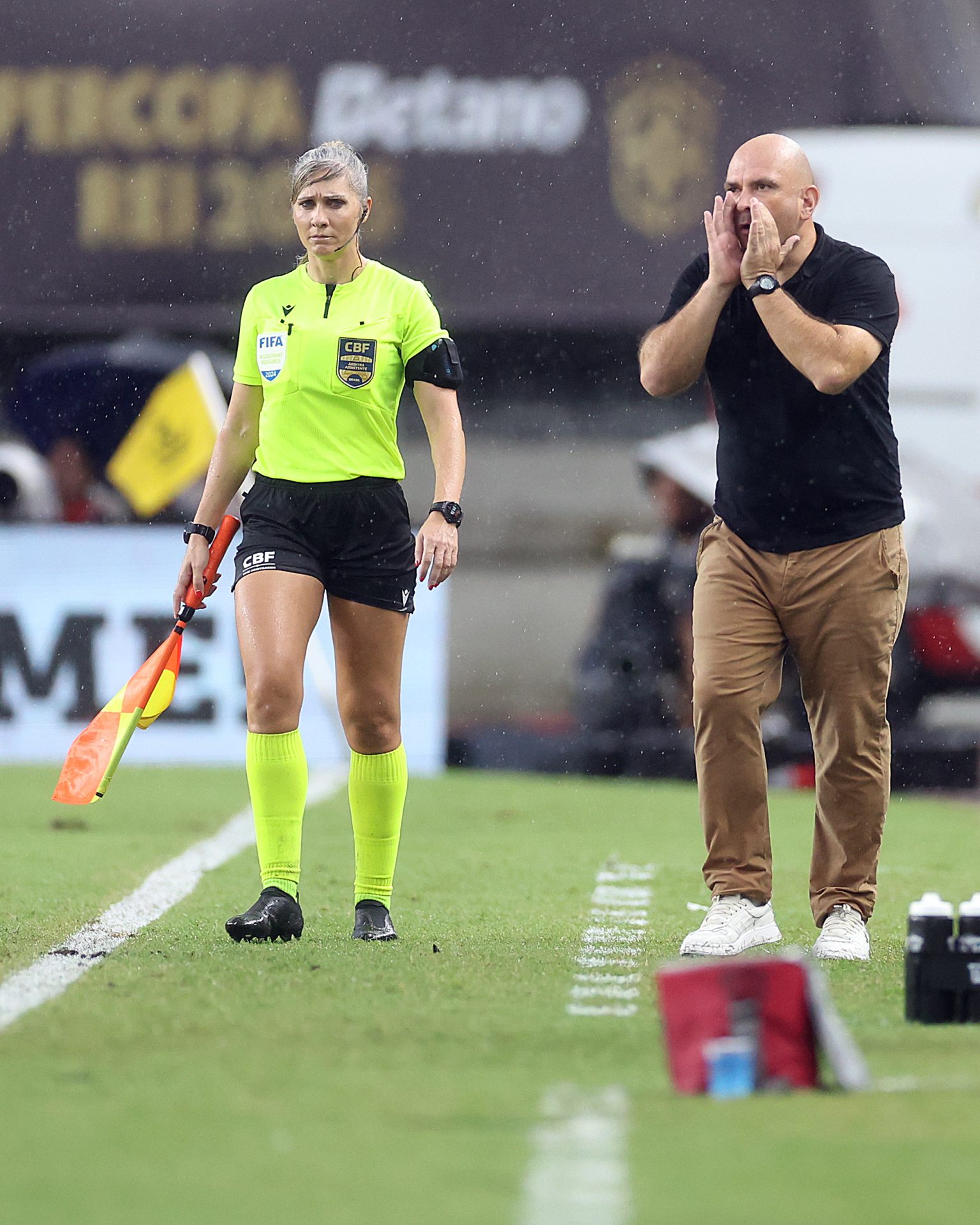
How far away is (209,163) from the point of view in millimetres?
10828

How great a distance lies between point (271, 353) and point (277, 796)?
1.03 metres

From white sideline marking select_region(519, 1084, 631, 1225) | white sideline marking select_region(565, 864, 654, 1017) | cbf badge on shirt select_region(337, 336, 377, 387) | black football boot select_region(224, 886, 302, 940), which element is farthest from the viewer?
cbf badge on shirt select_region(337, 336, 377, 387)

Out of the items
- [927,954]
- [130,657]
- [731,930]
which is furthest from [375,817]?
[130,657]

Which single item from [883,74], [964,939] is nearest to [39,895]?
[964,939]

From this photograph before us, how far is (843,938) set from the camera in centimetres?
468

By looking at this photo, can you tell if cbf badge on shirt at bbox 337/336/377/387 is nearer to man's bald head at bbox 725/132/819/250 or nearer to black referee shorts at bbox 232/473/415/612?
black referee shorts at bbox 232/473/415/612

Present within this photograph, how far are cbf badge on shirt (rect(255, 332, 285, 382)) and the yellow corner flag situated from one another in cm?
605

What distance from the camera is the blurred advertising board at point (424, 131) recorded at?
1060 cm

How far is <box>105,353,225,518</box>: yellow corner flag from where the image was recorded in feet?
36.2

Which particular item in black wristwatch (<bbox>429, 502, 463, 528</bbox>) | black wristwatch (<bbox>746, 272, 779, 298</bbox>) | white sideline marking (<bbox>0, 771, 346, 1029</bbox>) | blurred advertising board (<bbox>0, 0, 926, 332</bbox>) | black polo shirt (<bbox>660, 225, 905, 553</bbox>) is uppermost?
blurred advertising board (<bbox>0, 0, 926, 332</bbox>)

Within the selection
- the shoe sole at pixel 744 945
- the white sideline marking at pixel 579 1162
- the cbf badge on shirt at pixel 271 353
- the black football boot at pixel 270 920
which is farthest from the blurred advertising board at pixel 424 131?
the white sideline marking at pixel 579 1162

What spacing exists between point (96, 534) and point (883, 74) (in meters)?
4.64

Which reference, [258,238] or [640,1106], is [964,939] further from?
[258,238]

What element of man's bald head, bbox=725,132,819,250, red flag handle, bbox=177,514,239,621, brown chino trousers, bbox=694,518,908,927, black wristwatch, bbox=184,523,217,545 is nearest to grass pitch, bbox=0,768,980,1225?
brown chino trousers, bbox=694,518,908,927
